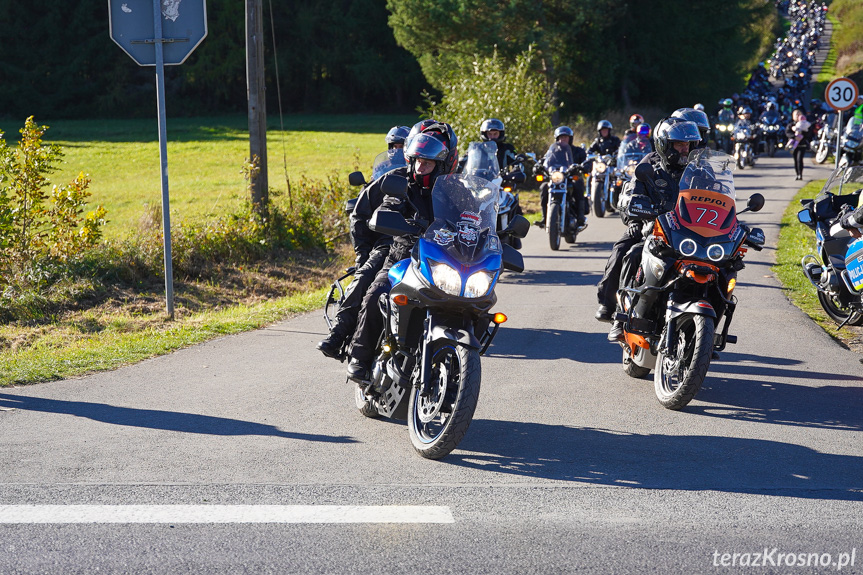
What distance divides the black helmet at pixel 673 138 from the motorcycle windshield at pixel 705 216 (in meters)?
0.44

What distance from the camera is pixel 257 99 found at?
1266 centimetres

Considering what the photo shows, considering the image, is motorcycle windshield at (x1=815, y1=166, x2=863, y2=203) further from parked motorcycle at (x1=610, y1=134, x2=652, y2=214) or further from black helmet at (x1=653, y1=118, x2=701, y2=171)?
parked motorcycle at (x1=610, y1=134, x2=652, y2=214)

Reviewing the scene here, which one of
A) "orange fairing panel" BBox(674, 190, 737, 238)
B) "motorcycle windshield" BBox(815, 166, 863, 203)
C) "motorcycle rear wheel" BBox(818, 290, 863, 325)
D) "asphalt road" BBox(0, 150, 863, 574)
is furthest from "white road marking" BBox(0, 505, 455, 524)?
"motorcycle windshield" BBox(815, 166, 863, 203)

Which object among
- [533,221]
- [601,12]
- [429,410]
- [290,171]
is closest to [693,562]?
[429,410]

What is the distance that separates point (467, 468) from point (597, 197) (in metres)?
14.3

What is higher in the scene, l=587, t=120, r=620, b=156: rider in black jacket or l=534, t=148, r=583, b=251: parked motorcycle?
l=587, t=120, r=620, b=156: rider in black jacket

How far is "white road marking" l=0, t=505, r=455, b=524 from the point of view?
421 centimetres

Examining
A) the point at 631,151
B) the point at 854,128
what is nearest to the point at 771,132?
the point at 854,128

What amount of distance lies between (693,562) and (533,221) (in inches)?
577

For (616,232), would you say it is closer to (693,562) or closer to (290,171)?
(693,562)

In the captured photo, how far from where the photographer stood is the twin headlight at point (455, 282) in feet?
16.4

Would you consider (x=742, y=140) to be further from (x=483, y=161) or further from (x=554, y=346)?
(x=554, y=346)

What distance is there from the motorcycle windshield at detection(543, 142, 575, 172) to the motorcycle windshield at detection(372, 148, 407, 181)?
21.6ft

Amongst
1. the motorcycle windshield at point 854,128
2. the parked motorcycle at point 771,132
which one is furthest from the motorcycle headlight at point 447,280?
the parked motorcycle at point 771,132
